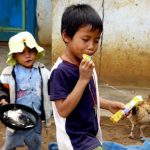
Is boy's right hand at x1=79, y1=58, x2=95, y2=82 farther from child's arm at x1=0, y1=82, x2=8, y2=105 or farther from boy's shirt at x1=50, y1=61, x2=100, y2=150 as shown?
→ child's arm at x1=0, y1=82, x2=8, y2=105

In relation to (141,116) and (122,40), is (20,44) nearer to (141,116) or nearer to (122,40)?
(141,116)

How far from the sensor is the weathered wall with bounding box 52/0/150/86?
258 inches

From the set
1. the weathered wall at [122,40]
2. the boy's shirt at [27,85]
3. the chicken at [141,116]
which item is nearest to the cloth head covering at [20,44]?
the boy's shirt at [27,85]

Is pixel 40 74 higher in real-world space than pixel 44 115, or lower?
higher

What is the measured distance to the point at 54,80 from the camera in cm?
249

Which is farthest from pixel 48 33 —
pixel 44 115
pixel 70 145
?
pixel 70 145

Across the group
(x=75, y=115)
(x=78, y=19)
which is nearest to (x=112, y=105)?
(x=75, y=115)

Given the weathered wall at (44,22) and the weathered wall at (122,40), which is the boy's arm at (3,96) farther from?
the weathered wall at (44,22)

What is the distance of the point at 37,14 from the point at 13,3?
1.84ft

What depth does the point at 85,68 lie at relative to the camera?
233 cm

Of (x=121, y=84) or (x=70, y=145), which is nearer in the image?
(x=70, y=145)

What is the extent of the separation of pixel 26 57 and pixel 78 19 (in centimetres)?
124

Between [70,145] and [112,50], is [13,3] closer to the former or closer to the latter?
[112,50]

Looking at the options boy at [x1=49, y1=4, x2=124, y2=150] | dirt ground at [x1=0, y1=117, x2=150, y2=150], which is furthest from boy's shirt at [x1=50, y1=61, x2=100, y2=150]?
dirt ground at [x1=0, y1=117, x2=150, y2=150]
